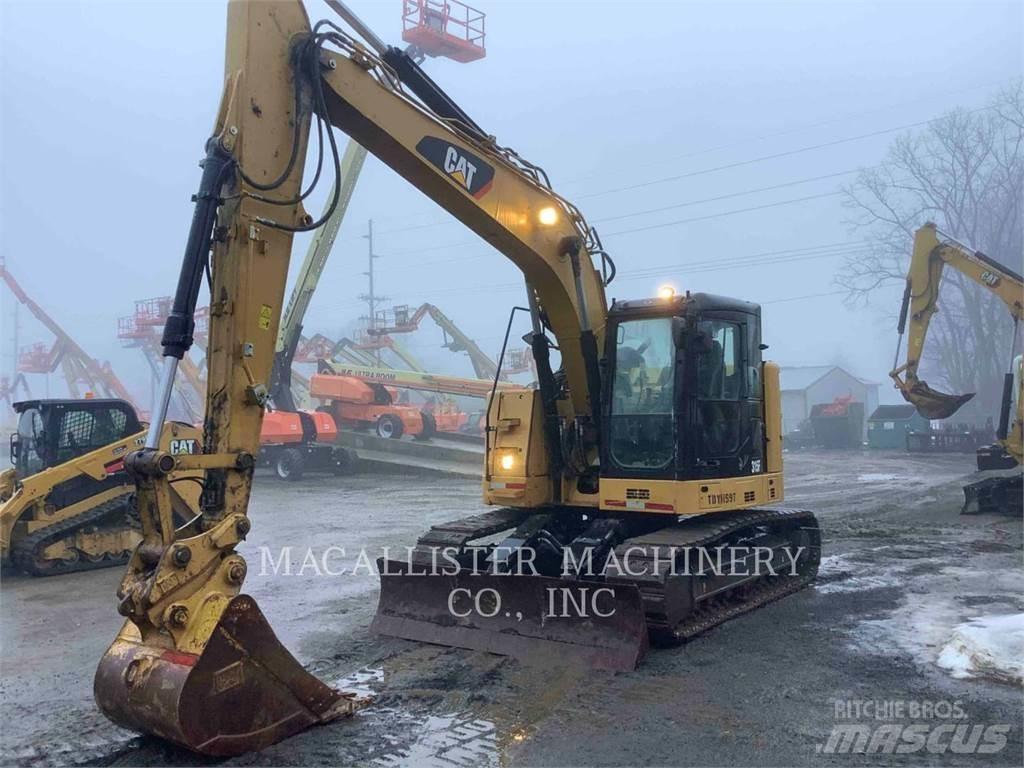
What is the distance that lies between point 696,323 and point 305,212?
3.29m

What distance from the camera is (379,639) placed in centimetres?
682

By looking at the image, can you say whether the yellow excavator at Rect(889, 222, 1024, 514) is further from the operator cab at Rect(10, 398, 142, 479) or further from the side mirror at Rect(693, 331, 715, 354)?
the operator cab at Rect(10, 398, 142, 479)

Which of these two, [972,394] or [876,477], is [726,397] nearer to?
[972,394]

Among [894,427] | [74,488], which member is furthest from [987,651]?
[894,427]

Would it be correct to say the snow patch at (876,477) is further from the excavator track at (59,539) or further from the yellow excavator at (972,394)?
the excavator track at (59,539)

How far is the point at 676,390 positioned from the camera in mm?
6934

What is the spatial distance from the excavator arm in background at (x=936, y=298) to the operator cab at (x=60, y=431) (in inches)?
467

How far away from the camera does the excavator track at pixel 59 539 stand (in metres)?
10.2

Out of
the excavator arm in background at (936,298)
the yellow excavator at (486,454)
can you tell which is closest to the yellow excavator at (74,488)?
the yellow excavator at (486,454)

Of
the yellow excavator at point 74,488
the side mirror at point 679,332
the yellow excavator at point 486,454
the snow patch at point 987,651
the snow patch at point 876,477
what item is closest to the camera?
the yellow excavator at point 486,454

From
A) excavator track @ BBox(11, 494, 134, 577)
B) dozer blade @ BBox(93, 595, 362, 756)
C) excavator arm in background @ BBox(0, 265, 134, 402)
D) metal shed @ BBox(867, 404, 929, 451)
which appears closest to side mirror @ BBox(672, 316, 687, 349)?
dozer blade @ BBox(93, 595, 362, 756)

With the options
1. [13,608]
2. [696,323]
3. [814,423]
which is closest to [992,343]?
[814,423]

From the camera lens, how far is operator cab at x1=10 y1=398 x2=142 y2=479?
11.1 m

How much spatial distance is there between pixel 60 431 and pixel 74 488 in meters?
0.81
